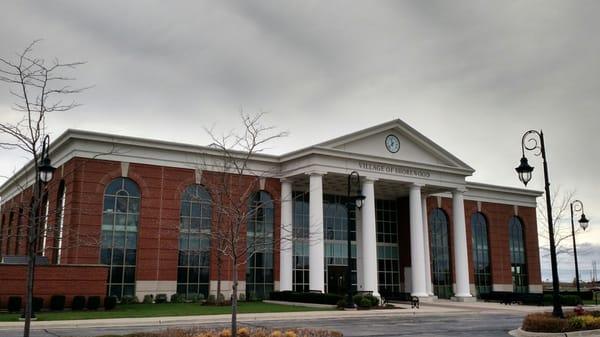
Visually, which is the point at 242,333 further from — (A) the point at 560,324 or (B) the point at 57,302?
(B) the point at 57,302

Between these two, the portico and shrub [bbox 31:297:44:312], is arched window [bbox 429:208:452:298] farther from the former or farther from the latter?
shrub [bbox 31:297:44:312]

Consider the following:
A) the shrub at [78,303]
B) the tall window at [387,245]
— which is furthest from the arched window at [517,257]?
the shrub at [78,303]

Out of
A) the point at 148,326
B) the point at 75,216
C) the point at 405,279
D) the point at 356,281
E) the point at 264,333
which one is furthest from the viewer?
the point at 405,279

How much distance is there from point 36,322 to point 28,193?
23.4 metres

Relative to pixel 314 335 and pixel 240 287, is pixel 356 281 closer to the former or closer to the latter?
pixel 240 287

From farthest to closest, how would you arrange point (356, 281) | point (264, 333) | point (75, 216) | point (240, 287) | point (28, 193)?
point (356, 281) < point (28, 193) < point (240, 287) < point (75, 216) < point (264, 333)

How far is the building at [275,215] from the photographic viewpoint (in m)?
34.2

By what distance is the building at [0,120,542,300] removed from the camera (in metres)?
34.2

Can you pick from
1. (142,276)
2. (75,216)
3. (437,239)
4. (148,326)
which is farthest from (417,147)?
(148,326)

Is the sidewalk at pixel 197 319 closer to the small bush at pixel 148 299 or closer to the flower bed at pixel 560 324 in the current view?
the flower bed at pixel 560 324

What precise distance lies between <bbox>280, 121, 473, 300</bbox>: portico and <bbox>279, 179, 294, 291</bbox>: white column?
0.07 m

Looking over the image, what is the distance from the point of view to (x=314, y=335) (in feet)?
51.7

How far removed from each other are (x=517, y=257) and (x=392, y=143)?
21701 millimetres

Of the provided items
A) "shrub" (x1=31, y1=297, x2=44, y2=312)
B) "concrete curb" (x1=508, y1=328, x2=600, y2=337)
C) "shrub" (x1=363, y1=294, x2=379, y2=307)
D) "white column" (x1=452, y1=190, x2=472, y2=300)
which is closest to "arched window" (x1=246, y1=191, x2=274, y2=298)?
"shrub" (x1=363, y1=294, x2=379, y2=307)
